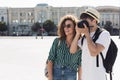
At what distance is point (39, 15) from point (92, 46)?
316 feet

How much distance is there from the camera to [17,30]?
97.2 metres

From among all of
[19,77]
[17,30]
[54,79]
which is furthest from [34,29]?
[54,79]

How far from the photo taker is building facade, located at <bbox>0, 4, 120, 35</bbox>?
324 ft

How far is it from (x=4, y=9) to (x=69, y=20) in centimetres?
9860

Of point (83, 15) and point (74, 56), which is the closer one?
point (83, 15)

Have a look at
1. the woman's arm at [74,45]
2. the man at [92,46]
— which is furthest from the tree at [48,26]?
the man at [92,46]

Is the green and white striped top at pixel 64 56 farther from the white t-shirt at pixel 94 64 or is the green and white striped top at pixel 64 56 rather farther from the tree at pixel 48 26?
the tree at pixel 48 26

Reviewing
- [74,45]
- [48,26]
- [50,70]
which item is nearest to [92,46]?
[74,45]

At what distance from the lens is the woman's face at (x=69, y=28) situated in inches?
146

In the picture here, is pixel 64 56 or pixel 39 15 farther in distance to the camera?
pixel 39 15

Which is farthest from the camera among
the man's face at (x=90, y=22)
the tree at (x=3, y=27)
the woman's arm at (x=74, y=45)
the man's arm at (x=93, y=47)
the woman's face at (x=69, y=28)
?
the tree at (x=3, y=27)

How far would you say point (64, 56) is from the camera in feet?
12.3

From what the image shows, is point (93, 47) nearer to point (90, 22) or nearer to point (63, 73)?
point (90, 22)

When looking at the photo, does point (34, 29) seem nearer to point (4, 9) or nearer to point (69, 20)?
point (4, 9)
